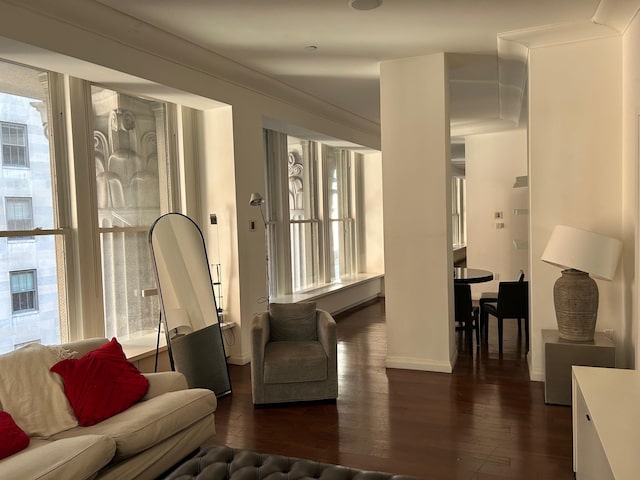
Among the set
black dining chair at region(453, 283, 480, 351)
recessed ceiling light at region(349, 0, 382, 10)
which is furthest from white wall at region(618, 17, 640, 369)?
recessed ceiling light at region(349, 0, 382, 10)

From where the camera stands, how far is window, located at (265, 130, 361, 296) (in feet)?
22.6

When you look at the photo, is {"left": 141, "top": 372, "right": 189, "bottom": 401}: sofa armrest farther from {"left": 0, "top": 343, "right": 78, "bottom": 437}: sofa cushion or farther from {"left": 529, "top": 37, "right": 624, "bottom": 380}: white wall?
{"left": 529, "top": 37, "right": 624, "bottom": 380}: white wall

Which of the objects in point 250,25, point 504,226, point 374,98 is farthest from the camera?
point 504,226

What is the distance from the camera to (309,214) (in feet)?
25.8

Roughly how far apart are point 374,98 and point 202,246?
3000mm

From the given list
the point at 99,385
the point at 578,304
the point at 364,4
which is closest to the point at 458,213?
the point at 578,304

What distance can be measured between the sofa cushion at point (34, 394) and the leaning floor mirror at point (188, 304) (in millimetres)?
1158

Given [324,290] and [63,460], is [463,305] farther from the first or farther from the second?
[63,460]

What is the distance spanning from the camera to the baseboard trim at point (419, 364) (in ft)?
15.6

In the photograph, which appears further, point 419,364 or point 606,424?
point 419,364

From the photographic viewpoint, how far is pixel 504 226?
28.4 ft

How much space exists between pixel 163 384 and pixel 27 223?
1552 millimetres

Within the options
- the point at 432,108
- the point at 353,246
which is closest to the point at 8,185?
the point at 432,108

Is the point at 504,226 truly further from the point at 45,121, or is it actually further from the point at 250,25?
the point at 45,121
